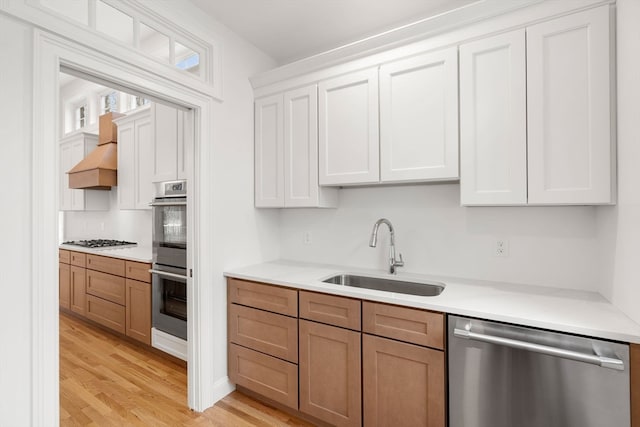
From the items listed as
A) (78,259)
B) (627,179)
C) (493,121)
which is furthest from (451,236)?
(78,259)

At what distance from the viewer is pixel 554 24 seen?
1.55 m

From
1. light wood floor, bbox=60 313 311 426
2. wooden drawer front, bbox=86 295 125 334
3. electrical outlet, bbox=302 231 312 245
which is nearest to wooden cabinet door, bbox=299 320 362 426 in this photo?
light wood floor, bbox=60 313 311 426

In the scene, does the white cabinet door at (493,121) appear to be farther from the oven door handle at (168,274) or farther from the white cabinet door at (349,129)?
the oven door handle at (168,274)

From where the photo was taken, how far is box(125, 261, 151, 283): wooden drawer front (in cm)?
290

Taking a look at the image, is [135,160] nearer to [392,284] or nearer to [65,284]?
[65,284]

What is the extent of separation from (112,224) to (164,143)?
2.17 metres

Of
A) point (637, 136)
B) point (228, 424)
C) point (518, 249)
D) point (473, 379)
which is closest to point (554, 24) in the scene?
point (637, 136)

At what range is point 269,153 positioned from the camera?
8.36 feet

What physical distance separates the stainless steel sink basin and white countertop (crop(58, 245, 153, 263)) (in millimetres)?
1860

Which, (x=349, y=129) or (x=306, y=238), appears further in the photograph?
(x=306, y=238)

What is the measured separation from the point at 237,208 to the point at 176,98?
2.89ft

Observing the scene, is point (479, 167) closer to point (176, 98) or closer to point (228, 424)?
point (176, 98)

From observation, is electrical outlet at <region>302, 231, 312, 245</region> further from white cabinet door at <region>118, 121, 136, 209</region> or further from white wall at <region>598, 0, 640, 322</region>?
white cabinet door at <region>118, 121, 136, 209</region>

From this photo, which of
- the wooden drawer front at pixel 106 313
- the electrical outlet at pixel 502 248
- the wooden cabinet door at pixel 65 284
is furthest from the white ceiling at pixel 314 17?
the wooden cabinet door at pixel 65 284
